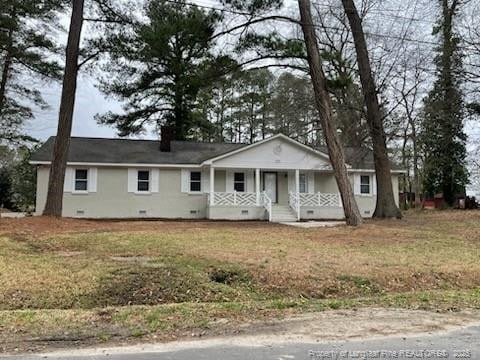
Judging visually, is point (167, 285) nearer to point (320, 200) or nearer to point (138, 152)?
point (138, 152)

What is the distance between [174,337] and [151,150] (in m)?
22.3

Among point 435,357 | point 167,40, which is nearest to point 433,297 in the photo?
point 435,357

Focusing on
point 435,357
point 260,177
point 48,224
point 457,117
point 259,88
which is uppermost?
point 259,88

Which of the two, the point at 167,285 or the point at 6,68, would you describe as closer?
the point at 167,285

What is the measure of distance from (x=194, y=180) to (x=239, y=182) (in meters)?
2.47

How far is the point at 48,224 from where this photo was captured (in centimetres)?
1523

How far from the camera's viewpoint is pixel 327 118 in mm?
17141

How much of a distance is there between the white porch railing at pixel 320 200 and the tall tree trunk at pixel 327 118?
29.2 ft

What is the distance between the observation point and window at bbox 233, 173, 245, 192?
26.6 m

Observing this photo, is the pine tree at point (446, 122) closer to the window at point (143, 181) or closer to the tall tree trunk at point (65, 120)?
the window at point (143, 181)

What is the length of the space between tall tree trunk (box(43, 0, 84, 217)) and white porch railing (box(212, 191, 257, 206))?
858 centimetres

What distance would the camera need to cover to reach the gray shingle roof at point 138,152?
24.6 meters

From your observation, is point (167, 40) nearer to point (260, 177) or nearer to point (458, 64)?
point (260, 177)

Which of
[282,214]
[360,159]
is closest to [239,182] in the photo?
[282,214]
